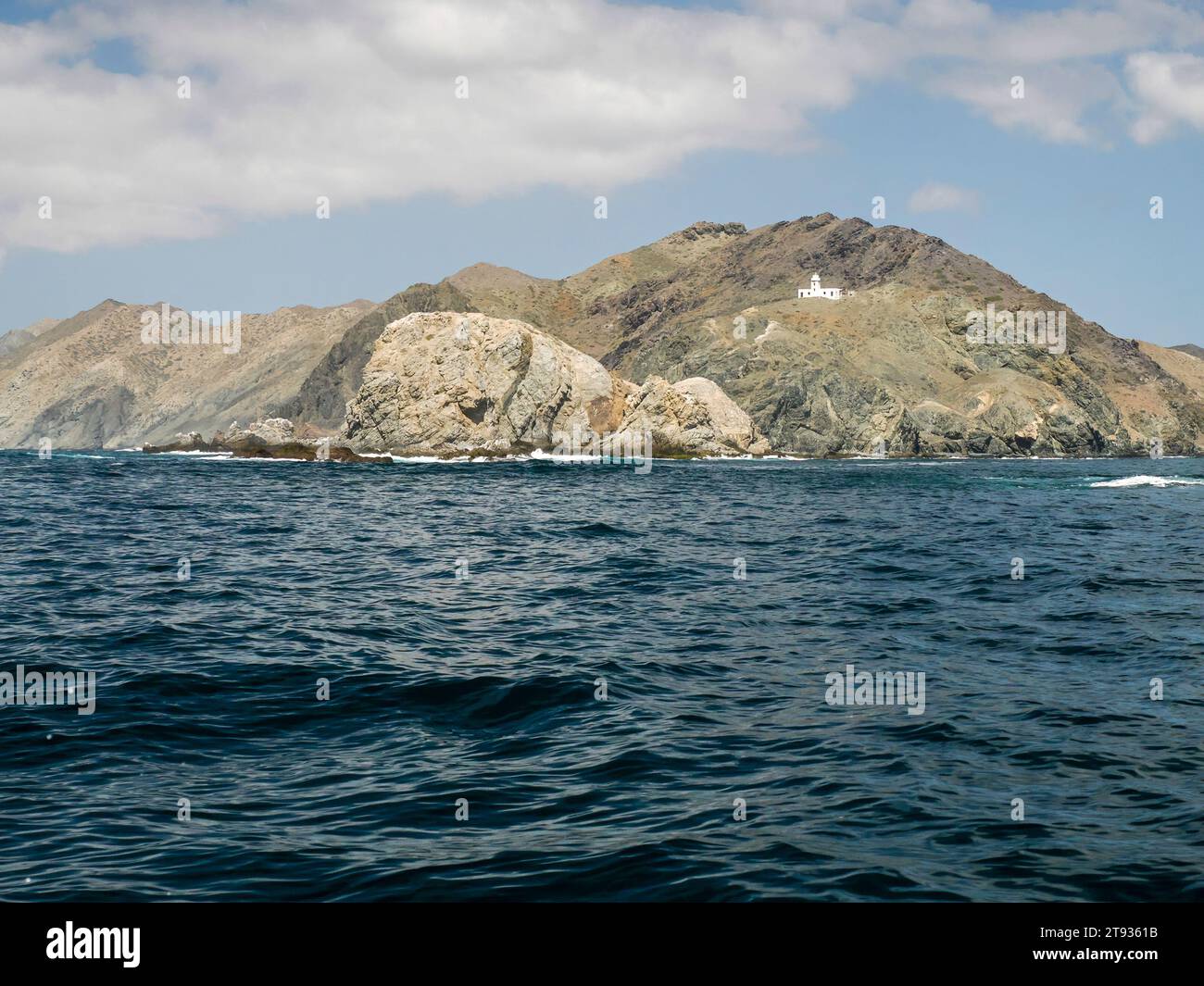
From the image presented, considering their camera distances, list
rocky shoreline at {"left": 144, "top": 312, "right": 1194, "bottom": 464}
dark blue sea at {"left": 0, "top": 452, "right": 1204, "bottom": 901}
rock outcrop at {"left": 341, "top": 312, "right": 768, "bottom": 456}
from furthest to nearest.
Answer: rock outcrop at {"left": 341, "top": 312, "right": 768, "bottom": 456} < rocky shoreline at {"left": 144, "top": 312, "right": 1194, "bottom": 464} < dark blue sea at {"left": 0, "top": 452, "right": 1204, "bottom": 901}

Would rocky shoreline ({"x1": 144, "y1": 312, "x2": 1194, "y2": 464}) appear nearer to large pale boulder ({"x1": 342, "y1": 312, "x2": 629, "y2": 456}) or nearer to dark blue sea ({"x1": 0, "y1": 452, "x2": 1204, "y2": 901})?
large pale boulder ({"x1": 342, "y1": 312, "x2": 629, "y2": 456})

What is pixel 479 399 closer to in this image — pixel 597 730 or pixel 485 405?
pixel 485 405

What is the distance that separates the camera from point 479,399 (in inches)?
6964

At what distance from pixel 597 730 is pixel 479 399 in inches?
6537

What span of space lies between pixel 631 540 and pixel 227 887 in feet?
102

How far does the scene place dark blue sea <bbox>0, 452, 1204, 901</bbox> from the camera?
361 inches

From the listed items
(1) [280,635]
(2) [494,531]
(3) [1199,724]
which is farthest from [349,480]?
(3) [1199,724]

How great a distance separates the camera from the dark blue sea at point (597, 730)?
9.16 meters

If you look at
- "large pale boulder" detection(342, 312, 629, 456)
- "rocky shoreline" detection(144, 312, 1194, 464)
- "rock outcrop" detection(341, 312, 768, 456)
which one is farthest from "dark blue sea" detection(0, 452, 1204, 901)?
"large pale boulder" detection(342, 312, 629, 456)

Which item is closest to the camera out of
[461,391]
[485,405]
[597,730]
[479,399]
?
[597,730]

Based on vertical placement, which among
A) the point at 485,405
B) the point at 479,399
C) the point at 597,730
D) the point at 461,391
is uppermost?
the point at 461,391

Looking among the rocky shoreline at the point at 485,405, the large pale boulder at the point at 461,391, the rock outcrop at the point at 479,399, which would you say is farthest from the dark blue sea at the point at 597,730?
the large pale boulder at the point at 461,391

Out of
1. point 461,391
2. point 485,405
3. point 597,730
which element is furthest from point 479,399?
point 597,730

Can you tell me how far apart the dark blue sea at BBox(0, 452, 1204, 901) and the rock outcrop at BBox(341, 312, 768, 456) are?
14113cm
